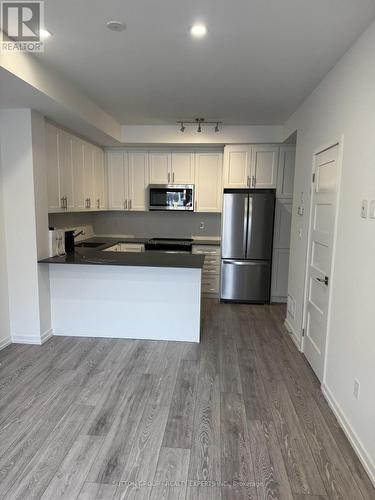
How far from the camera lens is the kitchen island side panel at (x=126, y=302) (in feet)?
11.5

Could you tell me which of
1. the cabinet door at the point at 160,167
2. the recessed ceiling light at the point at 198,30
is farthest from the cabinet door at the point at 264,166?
the recessed ceiling light at the point at 198,30

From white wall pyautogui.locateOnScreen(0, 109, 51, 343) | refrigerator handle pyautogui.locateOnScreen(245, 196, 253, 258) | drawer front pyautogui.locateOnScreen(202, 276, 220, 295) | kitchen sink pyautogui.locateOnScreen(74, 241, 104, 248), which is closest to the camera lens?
white wall pyautogui.locateOnScreen(0, 109, 51, 343)

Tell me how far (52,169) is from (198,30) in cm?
225

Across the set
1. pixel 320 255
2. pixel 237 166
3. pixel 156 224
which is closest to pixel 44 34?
pixel 320 255

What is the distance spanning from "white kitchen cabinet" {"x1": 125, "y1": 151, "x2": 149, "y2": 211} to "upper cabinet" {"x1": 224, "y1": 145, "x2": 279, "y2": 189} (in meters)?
1.38

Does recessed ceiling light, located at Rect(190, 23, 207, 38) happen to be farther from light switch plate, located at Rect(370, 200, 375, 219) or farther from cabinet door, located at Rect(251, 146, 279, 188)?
cabinet door, located at Rect(251, 146, 279, 188)

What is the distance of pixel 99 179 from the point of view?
16.7 ft

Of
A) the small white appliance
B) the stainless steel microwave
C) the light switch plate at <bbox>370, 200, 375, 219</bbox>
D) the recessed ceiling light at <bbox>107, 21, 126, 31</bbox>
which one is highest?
the recessed ceiling light at <bbox>107, 21, 126, 31</bbox>

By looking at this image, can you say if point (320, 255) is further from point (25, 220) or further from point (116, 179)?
point (116, 179)

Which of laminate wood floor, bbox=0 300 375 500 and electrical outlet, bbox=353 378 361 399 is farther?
electrical outlet, bbox=353 378 361 399

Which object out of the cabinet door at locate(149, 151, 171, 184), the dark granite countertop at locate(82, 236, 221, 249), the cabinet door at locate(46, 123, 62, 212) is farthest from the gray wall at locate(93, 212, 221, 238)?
the cabinet door at locate(46, 123, 62, 212)

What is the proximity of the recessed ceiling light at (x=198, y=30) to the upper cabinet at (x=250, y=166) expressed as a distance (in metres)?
2.66

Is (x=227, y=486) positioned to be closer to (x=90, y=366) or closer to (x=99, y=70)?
(x=90, y=366)

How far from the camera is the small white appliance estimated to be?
3527 millimetres
